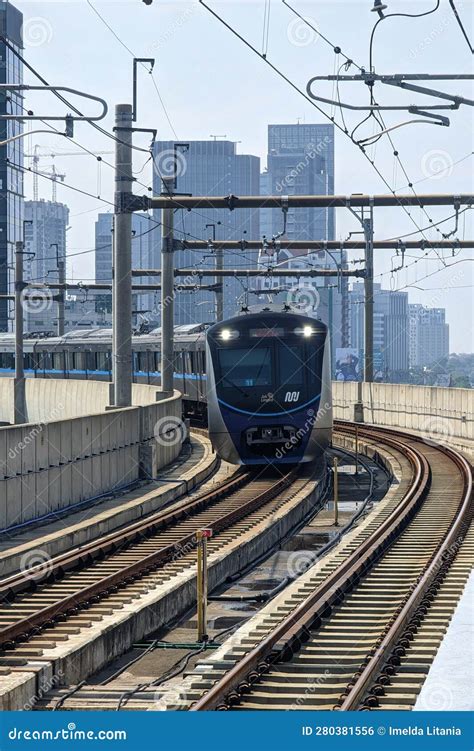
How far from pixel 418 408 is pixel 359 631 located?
29.0m

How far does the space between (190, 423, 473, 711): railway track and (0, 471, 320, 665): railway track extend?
1.92 m

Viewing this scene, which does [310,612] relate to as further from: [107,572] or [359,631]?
[107,572]

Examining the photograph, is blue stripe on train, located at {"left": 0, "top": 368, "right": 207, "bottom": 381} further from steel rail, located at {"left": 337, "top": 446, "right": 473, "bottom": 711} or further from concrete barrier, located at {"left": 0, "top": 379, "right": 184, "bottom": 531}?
steel rail, located at {"left": 337, "top": 446, "right": 473, "bottom": 711}

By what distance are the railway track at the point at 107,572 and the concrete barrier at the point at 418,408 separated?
14037mm

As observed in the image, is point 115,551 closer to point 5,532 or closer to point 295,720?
Result: point 5,532

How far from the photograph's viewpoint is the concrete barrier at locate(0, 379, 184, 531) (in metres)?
18.2

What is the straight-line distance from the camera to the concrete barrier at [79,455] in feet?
59.7

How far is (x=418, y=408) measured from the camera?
4109 centimetres

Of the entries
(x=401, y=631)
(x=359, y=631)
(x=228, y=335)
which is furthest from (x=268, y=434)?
(x=401, y=631)

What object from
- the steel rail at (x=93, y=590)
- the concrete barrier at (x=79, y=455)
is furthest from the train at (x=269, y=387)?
the steel rail at (x=93, y=590)

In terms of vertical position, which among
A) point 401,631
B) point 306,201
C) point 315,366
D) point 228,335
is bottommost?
point 401,631

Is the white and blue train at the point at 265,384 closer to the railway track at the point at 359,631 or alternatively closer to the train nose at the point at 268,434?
the train nose at the point at 268,434

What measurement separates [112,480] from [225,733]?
598 inches

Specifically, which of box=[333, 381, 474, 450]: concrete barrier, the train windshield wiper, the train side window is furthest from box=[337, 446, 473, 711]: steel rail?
box=[333, 381, 474, 450]: concrete barrier
